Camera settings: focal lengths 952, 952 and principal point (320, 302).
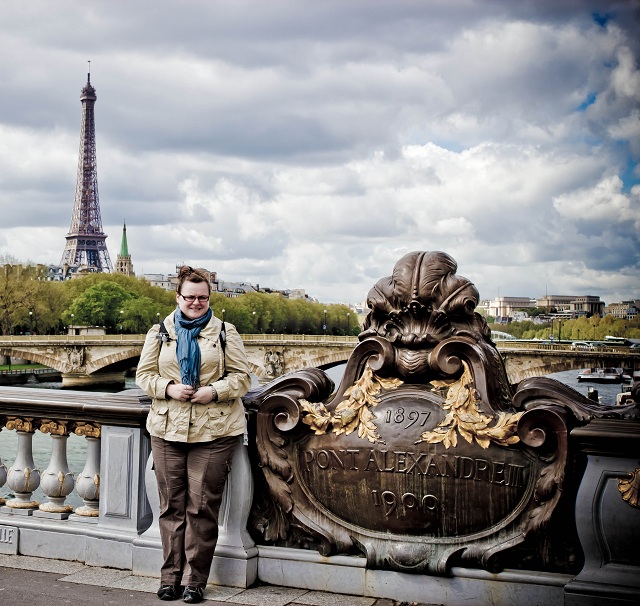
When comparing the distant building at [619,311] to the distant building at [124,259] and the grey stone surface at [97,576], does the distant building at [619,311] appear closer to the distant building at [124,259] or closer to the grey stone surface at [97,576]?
the grey stone surface at [97,576]

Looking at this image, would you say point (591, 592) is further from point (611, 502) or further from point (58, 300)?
point (58, 300)

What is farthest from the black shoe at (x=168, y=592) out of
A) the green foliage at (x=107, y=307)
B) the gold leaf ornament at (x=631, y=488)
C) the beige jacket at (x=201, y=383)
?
the green foliage at (x=107, y=307)

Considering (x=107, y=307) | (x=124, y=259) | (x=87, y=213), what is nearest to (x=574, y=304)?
(x=107, y=307)

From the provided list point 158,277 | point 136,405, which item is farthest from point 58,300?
point 158,277

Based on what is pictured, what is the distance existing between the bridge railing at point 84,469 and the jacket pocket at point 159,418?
353mm

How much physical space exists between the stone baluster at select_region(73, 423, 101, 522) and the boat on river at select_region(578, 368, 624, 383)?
49116 millimetres

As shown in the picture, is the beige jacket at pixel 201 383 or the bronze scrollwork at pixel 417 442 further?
the beige jacket at pixel 201 383

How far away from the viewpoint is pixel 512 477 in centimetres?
402

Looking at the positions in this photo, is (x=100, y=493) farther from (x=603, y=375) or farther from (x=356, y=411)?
(x=603, y=375)

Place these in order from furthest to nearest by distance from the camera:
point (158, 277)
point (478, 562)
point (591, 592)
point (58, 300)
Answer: point (158, 277) < point (58, 300) < point (478, 562) < point (591, 592)

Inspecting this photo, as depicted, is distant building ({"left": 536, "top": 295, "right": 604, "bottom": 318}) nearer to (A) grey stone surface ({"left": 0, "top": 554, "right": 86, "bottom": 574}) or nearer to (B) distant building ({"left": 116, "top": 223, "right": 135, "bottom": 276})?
(A) grey stone surface ({"left": 0, "top": 554, "right": 86, "bottom": 574})

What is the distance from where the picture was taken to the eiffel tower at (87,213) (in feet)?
388

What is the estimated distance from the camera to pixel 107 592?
4.32m

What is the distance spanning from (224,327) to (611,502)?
1829 mm
